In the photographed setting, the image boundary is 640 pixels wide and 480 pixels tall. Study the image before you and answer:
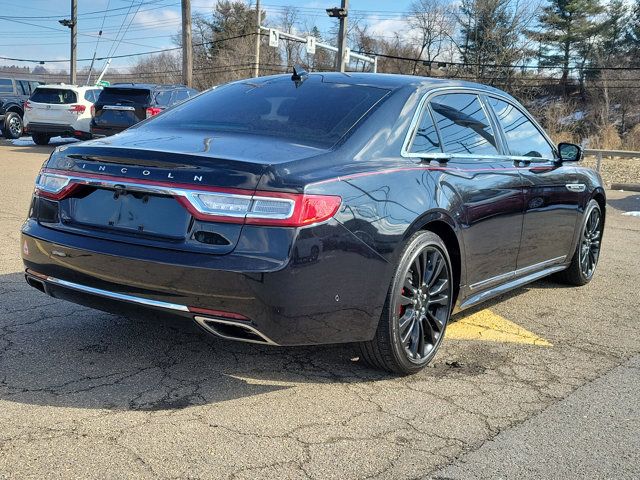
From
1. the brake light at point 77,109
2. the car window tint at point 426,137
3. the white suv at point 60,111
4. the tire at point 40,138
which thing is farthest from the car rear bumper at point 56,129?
the car window tint at point 426,137

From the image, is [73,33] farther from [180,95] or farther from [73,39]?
[180,95]

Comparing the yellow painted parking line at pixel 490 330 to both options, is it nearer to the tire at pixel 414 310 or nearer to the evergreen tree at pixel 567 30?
the tire at pixel 414 310

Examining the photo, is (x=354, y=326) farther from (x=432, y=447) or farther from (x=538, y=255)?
(x=538, y=255)

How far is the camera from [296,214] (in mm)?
2904

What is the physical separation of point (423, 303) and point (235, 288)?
4.08ft

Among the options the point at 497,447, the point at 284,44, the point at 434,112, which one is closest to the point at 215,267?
the point at 497,447

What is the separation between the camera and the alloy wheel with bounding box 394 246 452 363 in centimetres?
355

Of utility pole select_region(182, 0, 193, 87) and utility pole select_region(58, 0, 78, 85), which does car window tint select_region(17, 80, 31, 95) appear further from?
utility pole select_region(58, 0, 78, 85)

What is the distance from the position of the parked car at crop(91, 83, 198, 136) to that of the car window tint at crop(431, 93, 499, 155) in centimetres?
1233

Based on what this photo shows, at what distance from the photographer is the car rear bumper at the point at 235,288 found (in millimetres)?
2908

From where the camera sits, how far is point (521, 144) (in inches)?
195

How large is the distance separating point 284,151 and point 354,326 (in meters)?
0.91

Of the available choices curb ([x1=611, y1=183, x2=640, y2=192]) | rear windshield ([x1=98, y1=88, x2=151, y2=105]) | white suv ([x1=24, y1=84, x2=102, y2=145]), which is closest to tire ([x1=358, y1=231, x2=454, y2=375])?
curb ([x1=611, y1=183, x2=640, y2=192])

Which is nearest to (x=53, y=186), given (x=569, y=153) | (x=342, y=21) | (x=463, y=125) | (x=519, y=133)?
(x=463, y=125)
